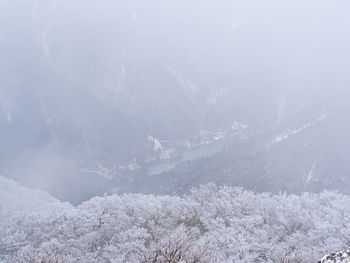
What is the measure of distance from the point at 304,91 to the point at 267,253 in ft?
558

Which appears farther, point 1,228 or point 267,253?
point 1,228

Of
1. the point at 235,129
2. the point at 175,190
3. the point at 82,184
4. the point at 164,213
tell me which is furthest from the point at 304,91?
the point at 164,213

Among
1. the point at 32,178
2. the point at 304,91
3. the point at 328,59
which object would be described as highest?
the point at 328,59

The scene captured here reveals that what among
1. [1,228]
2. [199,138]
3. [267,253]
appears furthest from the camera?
[199,138]

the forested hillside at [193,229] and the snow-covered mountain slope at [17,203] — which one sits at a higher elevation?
the snow-covered mountain slope at [17,203]

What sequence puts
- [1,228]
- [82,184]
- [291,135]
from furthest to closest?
[82,184]
[291,135]
[1,228]

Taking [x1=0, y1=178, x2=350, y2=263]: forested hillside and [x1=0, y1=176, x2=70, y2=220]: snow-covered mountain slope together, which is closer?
[x1=0, y1=178, x2=350, y2=263]: forested hillside

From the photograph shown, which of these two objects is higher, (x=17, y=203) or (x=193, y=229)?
(x=17, y=203)

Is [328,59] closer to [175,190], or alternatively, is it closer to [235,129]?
[235,129]

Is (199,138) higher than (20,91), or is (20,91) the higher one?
(20,91)

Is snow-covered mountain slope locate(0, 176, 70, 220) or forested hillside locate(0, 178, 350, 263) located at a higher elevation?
snow-covered mountain slope locate(0, 176, 70, 220)

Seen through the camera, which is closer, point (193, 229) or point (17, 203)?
point (193, 229)

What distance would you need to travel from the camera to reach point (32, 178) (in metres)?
147

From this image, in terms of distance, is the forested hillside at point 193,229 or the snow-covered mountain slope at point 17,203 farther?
the snow-covered mountain slope at point 17,203
